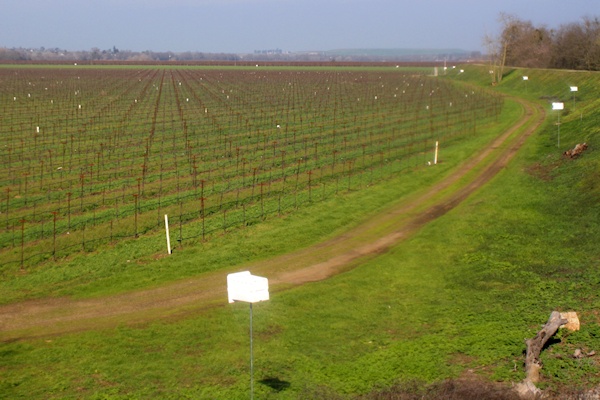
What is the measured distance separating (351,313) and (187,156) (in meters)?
24.7

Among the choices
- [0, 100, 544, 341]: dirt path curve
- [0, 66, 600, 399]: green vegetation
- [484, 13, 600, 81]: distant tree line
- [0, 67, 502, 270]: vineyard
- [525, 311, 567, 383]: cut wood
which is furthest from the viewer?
[484, 13, 600, 81]: distant tree line

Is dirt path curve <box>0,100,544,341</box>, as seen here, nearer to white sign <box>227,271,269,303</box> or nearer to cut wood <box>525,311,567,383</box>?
white sign <box>227,271,269,303</box>

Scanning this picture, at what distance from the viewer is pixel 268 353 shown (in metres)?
16.0

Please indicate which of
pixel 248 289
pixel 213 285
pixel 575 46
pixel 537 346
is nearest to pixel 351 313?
pixel 213 285

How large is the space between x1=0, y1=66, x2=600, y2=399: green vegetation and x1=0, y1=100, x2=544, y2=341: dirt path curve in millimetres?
564

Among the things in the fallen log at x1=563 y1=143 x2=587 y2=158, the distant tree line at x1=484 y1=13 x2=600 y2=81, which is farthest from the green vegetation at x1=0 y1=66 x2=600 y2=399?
the distant tree line at x1=484 y1=13 x2=600 y2=81

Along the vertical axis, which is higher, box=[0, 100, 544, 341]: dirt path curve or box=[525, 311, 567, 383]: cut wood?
box=[525, 311, 567, 383]: cut wood

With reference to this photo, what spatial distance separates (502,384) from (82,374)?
29.8ft

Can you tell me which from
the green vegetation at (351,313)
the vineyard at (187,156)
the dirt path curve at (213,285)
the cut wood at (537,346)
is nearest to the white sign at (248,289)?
the green vegetation at (351,313)

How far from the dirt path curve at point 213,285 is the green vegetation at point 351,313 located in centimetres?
56

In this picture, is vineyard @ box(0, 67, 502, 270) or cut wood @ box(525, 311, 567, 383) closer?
cut wood @ box(525, 311, 567, 383)

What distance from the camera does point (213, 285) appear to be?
20.7 m

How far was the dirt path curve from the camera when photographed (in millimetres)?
18000

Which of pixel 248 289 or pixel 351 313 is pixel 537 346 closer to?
pixel 351 313
